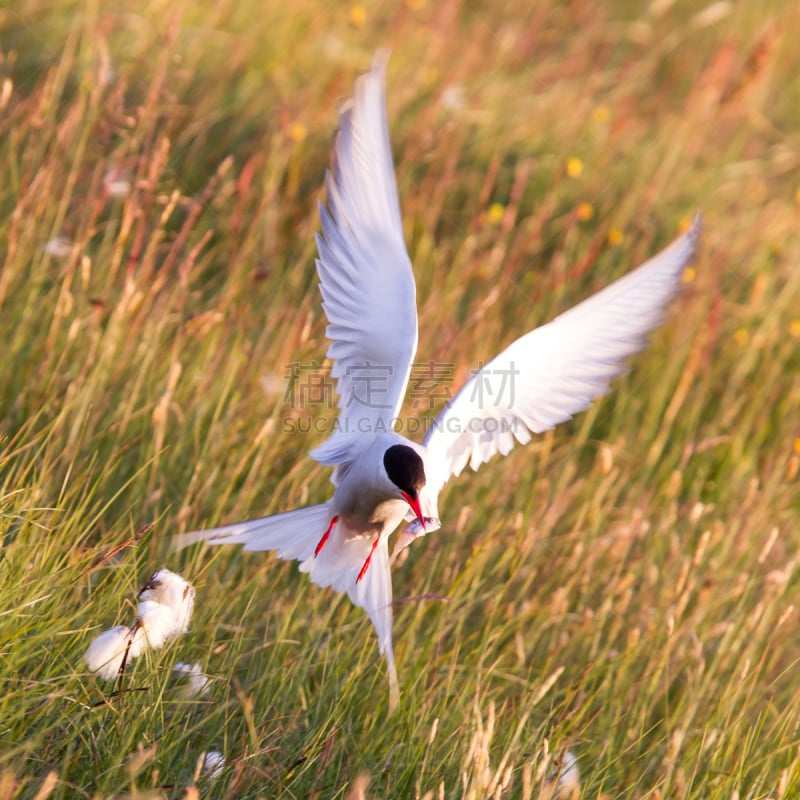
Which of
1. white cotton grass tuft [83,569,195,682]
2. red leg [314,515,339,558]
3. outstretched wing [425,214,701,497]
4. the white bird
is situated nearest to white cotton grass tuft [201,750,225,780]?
white cotton grass tuft [83,569,195,682]

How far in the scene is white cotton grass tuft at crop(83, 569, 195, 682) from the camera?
1961 millimetres

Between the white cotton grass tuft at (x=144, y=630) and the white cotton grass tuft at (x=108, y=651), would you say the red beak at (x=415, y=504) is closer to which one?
the white cotton grass tuft at (x=144, y=630)

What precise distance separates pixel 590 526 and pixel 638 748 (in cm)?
92

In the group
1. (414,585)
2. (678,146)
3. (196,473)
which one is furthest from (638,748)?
(678,146)

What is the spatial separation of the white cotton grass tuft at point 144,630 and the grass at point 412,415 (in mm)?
63

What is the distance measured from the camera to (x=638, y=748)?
2.69m

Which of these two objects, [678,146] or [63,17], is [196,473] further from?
[678,146]

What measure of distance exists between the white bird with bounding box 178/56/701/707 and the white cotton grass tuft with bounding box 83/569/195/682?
644mm

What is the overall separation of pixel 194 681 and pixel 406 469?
0.69m

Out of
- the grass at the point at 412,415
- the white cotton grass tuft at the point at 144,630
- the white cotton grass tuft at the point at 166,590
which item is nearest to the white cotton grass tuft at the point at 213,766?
the grass at the point at 412,415

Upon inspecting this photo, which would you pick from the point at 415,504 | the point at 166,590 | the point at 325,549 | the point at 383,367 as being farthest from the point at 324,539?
the point at 166,590

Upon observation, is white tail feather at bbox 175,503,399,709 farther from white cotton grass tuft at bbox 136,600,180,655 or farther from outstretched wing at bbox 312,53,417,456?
white cotton grass tuft at bbox 136,600,180,655

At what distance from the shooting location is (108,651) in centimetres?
197

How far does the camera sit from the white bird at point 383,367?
9.09 feet
